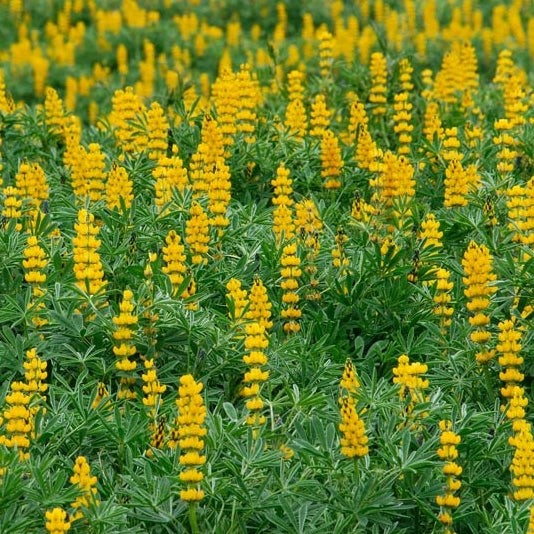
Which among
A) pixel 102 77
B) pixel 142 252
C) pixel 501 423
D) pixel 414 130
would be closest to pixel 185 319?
pixel 142 252

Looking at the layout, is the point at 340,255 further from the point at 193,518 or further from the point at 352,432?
the point at 193,518

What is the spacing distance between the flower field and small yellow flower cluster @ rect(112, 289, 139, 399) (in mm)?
13

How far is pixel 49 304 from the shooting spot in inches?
204

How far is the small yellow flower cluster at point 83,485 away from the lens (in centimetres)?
394

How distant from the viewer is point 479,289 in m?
4.69

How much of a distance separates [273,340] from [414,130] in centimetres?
293

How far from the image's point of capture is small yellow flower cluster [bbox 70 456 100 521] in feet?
12.9

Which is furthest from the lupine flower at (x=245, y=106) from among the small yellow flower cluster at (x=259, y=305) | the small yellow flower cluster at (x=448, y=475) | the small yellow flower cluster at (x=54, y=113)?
the small yellow flower cluster at (x=448, y=475)

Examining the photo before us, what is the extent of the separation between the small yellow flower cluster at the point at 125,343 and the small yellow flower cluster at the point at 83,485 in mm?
739

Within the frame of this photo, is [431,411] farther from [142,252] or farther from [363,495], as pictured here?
[142,252]

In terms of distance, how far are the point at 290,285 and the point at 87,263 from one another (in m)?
0.87

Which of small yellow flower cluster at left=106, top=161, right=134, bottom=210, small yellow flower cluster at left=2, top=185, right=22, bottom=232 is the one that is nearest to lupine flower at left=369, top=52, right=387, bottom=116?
small yellow flower cluster at left=106, top=161, right=134, bottom=210

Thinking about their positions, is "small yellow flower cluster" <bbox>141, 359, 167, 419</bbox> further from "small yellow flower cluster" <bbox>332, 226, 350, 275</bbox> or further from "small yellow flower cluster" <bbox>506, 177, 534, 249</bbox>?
"small yellow flower cluster" <bbox>506, 177, 534, 249</bbox>

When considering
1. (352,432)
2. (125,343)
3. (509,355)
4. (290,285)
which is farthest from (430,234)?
(352,432)
